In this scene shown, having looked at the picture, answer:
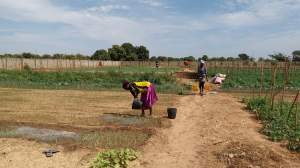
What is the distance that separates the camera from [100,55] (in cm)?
9938

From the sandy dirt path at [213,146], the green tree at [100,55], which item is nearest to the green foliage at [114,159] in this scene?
the sandy dirt path at [213,146]

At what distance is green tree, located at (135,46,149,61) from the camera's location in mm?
108438

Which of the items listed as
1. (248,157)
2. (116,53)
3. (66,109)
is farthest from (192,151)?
(116,53)

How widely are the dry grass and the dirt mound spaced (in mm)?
4572

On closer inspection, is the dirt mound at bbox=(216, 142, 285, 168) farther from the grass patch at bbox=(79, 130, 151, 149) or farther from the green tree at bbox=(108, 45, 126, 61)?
the green tree at bbox=(108, 45, 126, 61)

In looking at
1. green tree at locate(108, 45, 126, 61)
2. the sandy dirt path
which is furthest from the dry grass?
green tree at locate(108, 45, 126, 61)

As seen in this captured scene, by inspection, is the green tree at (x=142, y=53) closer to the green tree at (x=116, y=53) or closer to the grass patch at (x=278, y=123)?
the green tree at (x=116, y=53)

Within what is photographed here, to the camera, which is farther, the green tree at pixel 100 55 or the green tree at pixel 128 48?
the green tree at pixel 128 48

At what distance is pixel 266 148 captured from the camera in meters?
8.96

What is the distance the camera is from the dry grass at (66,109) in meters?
12.9

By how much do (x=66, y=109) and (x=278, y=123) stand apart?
749 cm

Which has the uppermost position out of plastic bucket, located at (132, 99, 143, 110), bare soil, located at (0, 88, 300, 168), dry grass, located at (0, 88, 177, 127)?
plastic bucket, located at (132, 99, 143, 110)

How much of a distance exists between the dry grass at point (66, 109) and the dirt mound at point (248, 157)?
4.57m

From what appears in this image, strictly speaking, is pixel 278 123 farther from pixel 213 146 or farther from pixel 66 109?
pixel 66 109
